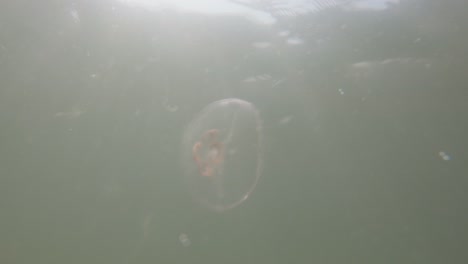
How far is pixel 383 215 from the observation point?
15.0 meters

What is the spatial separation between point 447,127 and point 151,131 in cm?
938

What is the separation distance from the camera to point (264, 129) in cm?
1173

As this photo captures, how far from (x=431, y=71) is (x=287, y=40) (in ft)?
13.1

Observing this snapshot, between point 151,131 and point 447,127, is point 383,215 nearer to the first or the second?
point 447,127

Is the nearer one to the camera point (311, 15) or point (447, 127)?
point (311, 15)

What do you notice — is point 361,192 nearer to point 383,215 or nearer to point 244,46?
point 383,215

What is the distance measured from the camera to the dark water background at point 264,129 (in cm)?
838

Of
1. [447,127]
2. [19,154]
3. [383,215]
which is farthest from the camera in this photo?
[383,215]

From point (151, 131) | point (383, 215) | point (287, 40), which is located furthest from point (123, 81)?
point (383, 215)

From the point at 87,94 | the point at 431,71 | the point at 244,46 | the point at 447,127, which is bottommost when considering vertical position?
the point at 447,127

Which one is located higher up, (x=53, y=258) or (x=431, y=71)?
(x=431, y=71)

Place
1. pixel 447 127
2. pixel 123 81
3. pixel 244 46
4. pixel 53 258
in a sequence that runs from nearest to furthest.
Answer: pixel 244 46
pixel 123 81
pixel 447 127
pixel 53 258

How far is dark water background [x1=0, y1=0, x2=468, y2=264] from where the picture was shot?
8.38m

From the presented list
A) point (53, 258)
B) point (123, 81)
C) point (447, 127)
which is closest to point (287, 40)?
point (123, 81)
